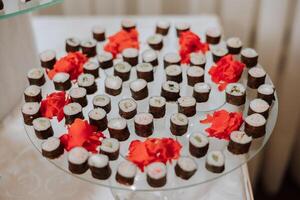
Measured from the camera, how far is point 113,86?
0.72m

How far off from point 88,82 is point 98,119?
10 cm

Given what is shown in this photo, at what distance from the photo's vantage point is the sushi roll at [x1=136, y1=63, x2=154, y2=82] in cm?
75

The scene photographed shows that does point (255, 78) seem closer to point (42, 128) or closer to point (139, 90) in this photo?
point (139, 90)

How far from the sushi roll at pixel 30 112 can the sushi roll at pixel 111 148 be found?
0.12 metres

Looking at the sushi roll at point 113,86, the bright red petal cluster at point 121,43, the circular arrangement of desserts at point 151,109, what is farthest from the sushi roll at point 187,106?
the bright red petal cluster at point 121,43

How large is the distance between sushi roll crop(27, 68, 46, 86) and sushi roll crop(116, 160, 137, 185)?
232 mm

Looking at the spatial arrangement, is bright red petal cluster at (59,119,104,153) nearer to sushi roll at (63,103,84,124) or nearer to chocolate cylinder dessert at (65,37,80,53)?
sushi roll at (63,103,84,124)

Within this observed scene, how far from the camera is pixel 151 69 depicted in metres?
0.75

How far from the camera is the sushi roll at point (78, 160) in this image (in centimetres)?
59

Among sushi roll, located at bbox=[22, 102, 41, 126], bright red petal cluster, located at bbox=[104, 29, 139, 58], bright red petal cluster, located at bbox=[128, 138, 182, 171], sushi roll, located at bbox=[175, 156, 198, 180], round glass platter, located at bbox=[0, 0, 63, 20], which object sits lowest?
sushi roll, located at bbox=[175, 156, 198, 180]

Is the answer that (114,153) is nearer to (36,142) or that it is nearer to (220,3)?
Result: (36,142)

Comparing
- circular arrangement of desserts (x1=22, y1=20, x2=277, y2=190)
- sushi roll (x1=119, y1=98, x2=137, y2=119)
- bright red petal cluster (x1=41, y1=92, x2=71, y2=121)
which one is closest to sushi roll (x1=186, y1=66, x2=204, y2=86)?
circular arrangement of desserts (x1=22, y1=20, x2=277, y2=190)

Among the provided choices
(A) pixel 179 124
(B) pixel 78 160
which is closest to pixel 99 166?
(B) pixel 78 160

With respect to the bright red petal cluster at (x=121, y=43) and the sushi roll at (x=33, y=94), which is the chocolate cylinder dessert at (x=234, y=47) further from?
the sushi roll at (x=33, y=94)
